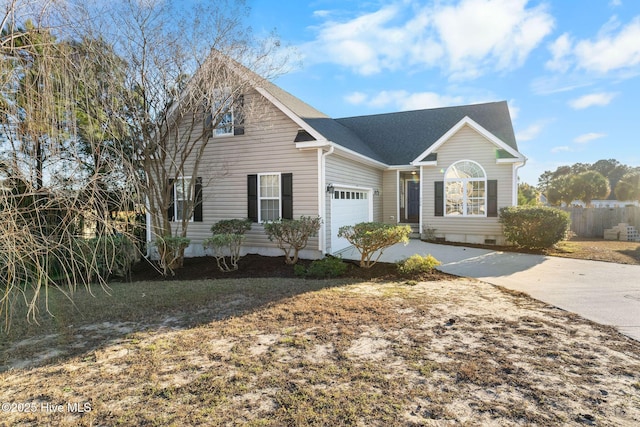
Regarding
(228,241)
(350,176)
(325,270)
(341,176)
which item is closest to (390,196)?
(350,176)

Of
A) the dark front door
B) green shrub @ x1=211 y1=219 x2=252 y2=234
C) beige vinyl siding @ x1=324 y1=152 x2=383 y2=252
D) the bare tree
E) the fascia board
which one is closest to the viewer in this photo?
the bare tree

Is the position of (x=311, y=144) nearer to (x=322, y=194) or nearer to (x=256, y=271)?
(x=322, y=194)

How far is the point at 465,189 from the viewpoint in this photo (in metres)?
12.3

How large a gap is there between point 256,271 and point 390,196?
27.3 feet

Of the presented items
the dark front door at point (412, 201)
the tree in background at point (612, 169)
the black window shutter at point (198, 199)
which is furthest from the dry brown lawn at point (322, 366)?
the tree in background at point (612, 169)

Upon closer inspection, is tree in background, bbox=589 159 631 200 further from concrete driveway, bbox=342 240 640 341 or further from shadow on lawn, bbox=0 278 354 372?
shadow on lawn, bbox=0 278 354 372

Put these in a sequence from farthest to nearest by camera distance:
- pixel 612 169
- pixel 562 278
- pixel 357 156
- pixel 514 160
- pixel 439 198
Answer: pixel 612 169 < pixel 439 198 < pixel 514 160 < pixel 357 156 < pixel 562 278

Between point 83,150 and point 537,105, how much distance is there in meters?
16.9

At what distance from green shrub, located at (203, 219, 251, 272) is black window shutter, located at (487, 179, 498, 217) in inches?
333

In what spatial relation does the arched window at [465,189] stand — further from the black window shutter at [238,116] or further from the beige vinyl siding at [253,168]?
the black window shutter at [238,116]

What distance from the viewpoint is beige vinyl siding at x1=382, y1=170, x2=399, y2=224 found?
14633 millimetres

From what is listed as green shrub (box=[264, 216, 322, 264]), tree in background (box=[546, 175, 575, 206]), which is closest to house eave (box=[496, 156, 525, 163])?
green shrub (box=[264, 216, 322, 264])

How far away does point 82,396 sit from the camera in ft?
9.16

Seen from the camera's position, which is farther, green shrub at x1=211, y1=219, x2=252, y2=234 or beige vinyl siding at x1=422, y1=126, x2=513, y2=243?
beige vinyl siding at x1=422, y1=126, x2=513, y2=243
